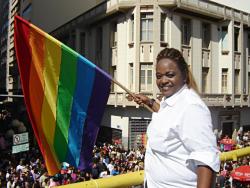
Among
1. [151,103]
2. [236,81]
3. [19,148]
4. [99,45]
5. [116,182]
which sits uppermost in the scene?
[99,45]

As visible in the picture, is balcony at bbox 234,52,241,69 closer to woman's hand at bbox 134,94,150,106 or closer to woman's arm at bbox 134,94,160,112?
woman's hand at bbox 134,94,150,106

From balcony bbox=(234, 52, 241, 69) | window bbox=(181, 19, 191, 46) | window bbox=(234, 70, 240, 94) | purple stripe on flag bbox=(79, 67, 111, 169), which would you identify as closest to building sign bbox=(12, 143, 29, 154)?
purple stripe on flag bbox=(79, 67, 111, 169)

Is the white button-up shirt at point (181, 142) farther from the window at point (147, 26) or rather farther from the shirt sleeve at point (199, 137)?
the window at point (147, 26)

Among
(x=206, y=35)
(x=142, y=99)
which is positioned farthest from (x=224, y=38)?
(x=142, y=99)

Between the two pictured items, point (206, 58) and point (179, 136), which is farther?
point (206, 58)

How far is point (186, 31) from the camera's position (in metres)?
26.1

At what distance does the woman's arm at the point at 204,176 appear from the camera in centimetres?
181

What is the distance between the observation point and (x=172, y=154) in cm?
200

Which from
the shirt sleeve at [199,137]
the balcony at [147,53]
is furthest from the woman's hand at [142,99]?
the balcony at [147,53]

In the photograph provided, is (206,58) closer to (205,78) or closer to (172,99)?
(205,78)

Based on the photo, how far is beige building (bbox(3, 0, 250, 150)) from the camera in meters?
24.6

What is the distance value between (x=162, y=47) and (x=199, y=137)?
76.2 ft

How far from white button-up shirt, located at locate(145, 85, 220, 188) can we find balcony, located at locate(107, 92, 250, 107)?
72.3ft

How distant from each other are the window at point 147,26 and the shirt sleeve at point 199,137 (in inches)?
905
